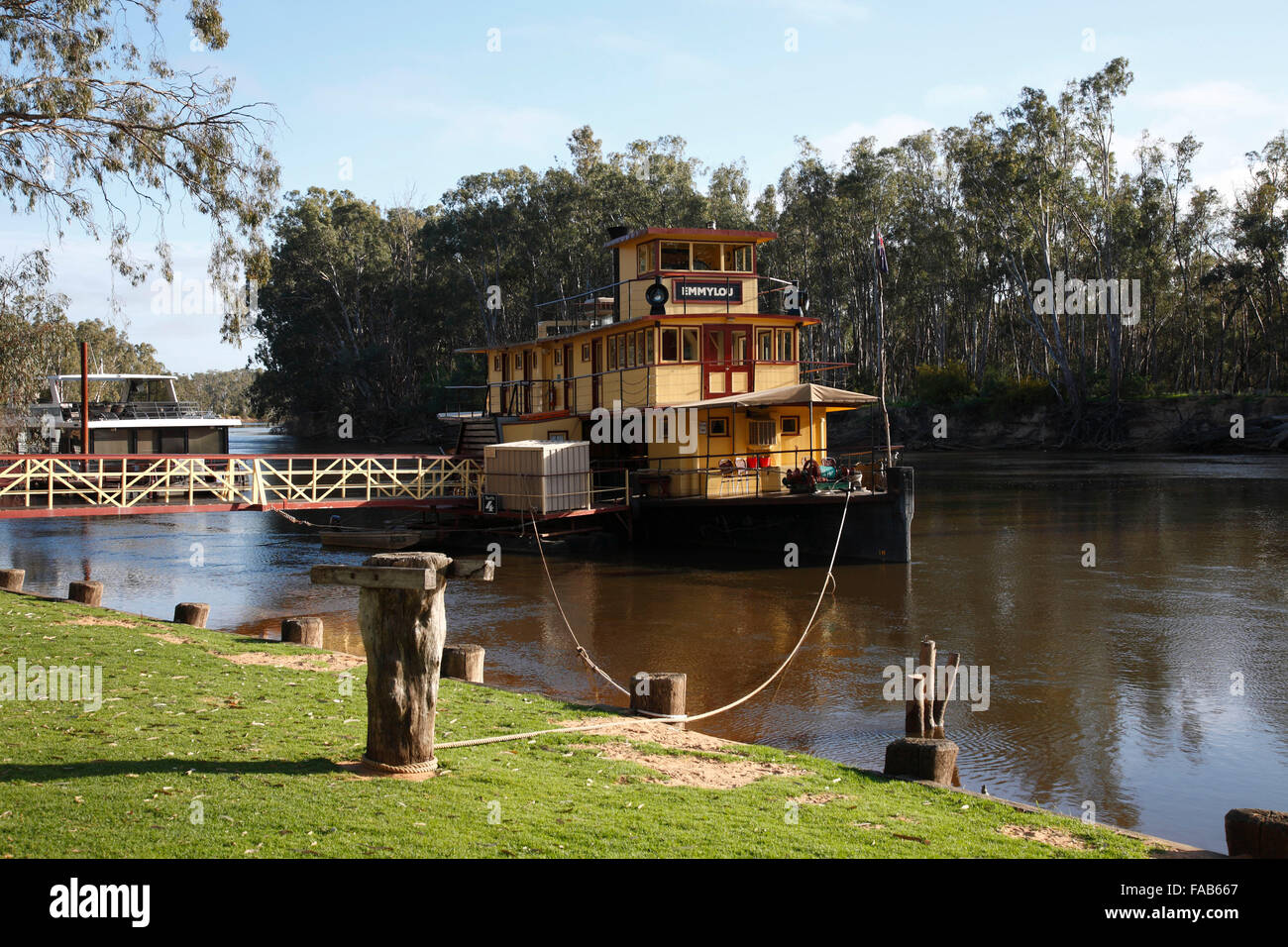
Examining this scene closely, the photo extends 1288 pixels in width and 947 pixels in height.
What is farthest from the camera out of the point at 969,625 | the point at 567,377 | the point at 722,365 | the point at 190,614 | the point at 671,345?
the point at 567,377

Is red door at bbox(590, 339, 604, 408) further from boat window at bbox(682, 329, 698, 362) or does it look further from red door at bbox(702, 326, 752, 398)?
red door at bbox(702, 326, 752, 398)

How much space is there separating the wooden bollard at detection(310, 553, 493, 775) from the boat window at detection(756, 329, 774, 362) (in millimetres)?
22269

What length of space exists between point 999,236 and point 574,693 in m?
61.2

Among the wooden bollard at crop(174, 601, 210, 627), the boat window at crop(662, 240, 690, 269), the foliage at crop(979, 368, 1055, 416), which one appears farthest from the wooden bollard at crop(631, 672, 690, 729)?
the foliage at crop(979, 368, 1055, 416)

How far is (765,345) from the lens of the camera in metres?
29.2

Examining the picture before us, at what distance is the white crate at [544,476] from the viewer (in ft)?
87.0

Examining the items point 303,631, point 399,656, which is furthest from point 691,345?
point 399,656

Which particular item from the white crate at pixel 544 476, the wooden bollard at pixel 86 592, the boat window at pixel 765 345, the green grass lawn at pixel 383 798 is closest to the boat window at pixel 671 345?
the boat window at pixel 765 345

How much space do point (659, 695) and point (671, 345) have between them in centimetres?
1820

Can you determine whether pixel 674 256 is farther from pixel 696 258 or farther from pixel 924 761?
pixel 924 761

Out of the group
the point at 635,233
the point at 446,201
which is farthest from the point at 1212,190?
the point at 635,233

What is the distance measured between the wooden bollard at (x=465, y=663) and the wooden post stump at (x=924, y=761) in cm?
534

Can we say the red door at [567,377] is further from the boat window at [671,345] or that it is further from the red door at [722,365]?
the red door at [722,365]
